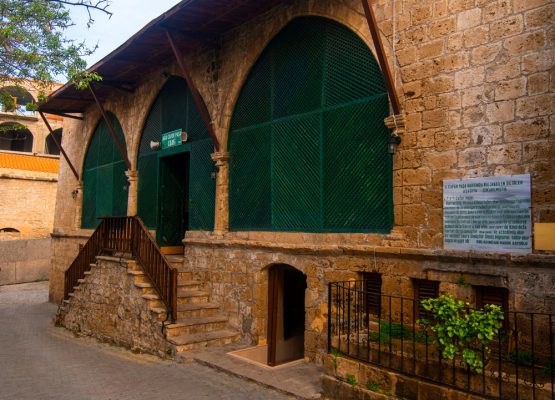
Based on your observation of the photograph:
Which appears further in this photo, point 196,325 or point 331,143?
point 196,325

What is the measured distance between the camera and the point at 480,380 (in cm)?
440

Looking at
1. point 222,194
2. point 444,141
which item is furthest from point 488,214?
point 222,194

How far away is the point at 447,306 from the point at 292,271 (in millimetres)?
4392

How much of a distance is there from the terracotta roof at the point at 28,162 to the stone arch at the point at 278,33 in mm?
22394

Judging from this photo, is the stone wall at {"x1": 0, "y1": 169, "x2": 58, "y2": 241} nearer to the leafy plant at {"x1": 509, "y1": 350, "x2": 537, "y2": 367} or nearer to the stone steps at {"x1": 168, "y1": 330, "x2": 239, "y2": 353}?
A: the stone steps at {"x1": 168, "y1": 330, "x2": 239, "y2": 353}

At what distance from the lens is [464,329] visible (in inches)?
177

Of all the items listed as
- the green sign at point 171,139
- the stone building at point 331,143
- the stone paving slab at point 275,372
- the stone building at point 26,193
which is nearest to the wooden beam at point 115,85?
the stone building at point 331,143

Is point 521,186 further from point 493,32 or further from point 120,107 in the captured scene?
point 120,107

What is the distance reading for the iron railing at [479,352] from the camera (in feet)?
13.9

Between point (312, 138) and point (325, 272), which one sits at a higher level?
point (312, 138)

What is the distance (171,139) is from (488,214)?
310 inches

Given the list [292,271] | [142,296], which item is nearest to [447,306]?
[292,271]

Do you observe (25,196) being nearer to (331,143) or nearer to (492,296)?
(331,143)

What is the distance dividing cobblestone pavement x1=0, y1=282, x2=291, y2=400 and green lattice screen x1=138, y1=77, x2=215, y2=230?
324 cm
